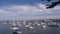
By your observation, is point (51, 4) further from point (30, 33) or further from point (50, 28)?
point (50, 28)

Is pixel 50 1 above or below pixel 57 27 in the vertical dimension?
above

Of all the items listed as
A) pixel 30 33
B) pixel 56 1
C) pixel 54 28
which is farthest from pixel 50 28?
pixel 56 1

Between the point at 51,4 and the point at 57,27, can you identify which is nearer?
the point at 51,4

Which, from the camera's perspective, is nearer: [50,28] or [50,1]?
[50,1]

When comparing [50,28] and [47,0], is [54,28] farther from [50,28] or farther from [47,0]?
[47,0]

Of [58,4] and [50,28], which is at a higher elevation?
[58,4]

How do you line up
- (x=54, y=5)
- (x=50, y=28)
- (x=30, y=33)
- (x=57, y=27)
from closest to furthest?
(x=54, y=5), (x=30, y=33), (x=57, y=27), (x=50, y=28)

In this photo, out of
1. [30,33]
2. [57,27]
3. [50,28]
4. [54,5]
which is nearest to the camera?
[54,5]

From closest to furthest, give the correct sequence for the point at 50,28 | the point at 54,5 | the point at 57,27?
the point at 54,5 → the point at 57,27 → the point at 50,28

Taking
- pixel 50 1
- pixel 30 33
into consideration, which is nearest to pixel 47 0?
pixel 50 1
